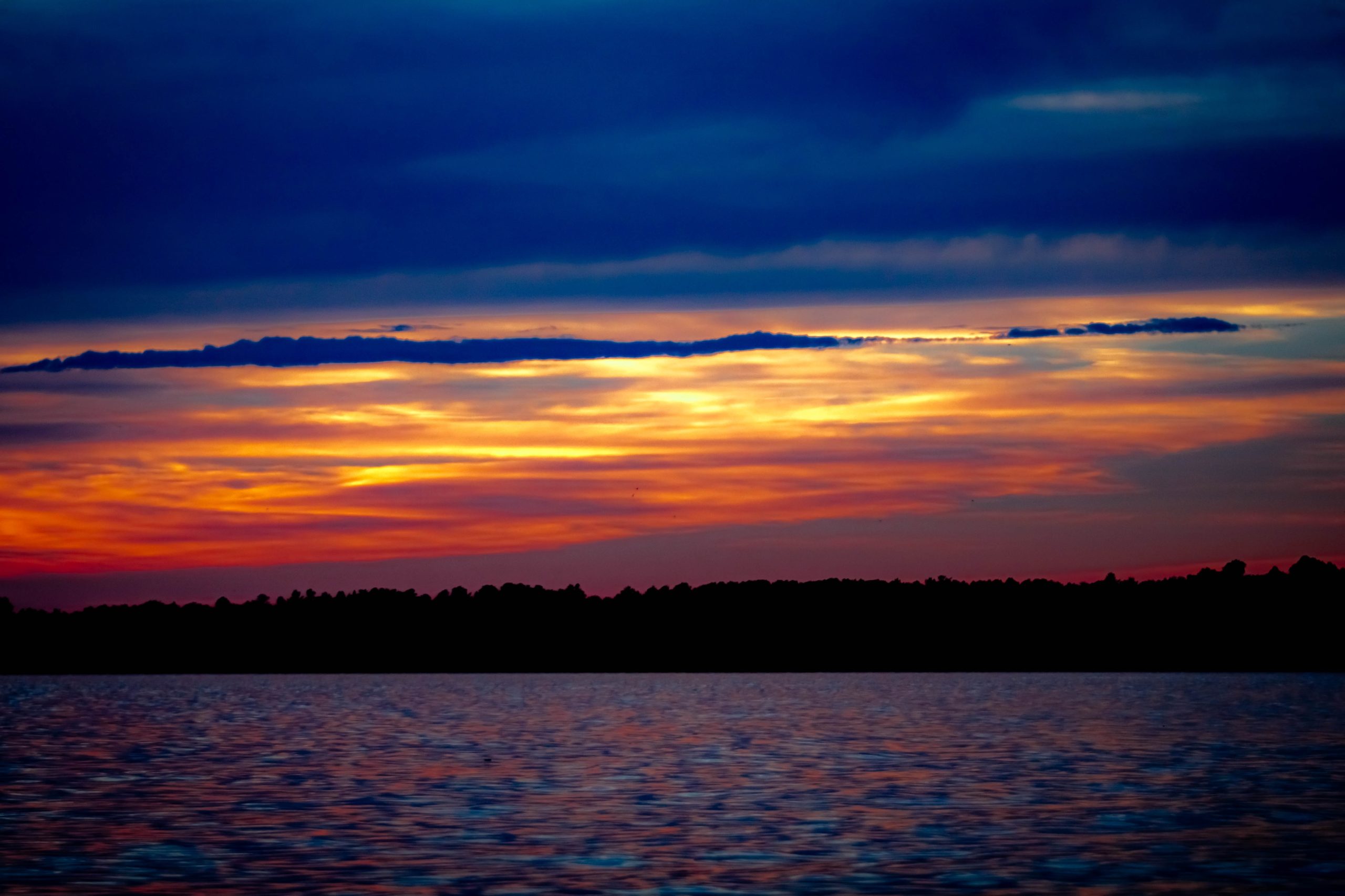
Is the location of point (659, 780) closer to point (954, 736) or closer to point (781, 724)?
point (954, 736)

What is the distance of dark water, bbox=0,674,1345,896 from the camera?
1390 inches

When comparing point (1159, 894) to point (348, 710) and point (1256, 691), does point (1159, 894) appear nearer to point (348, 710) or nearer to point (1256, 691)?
point (348, 710)

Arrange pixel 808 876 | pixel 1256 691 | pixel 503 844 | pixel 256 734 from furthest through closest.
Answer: pixel 1256 691 → pixel 256 734 → pixel 503 844 → pixel 808 876

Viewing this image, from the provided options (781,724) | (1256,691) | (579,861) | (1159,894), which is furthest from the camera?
(1256,691)

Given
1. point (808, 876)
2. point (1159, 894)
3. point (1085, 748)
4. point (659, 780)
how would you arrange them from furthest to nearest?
point (1085, 748)
point (659, 780)
point (808, 876)
point (1159, 894)

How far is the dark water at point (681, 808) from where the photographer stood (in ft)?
116

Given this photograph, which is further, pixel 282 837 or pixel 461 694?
pixel 461 694

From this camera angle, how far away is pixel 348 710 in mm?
131750

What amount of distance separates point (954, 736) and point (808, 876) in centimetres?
4935

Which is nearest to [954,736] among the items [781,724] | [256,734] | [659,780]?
[781,724]

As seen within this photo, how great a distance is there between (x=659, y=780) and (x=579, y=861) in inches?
796

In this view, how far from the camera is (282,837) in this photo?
42219 millimetres

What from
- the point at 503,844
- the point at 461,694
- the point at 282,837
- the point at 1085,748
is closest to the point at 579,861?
the point at 503,844

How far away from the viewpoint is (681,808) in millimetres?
47969
